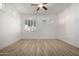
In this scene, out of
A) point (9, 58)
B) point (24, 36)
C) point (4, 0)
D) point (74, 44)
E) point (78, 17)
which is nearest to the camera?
point (4, 0)

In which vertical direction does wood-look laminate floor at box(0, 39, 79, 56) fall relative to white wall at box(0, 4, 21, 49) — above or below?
below

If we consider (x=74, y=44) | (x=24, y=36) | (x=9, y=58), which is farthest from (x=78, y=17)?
(x=24, y=36)

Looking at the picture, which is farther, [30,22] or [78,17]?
[30,22]

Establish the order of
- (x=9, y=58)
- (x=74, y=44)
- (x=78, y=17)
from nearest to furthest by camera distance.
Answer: (x=9, y=58)
(x=78, y=17)
(x=74, y=44)

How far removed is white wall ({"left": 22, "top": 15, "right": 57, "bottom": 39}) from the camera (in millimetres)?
12286

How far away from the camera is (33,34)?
487 inches

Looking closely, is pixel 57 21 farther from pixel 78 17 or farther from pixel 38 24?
pixel 78 17

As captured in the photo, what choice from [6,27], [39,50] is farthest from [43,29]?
[39,50]

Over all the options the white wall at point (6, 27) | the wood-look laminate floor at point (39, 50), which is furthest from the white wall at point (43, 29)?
the wood-look laminate floor at point (39, 50)

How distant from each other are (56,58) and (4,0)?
165 cm

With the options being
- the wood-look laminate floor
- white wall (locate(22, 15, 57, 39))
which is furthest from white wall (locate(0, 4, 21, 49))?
white wall (locate(22, 15, 57, 39))

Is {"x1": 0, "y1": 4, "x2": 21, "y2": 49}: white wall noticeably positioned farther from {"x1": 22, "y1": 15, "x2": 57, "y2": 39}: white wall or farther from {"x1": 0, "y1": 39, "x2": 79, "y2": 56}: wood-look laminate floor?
{"x1": 22, "y1": 15, "x2": 57, "y2": 39}: white wall

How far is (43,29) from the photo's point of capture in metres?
12.6

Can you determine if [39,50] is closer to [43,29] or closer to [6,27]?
[6,27]
